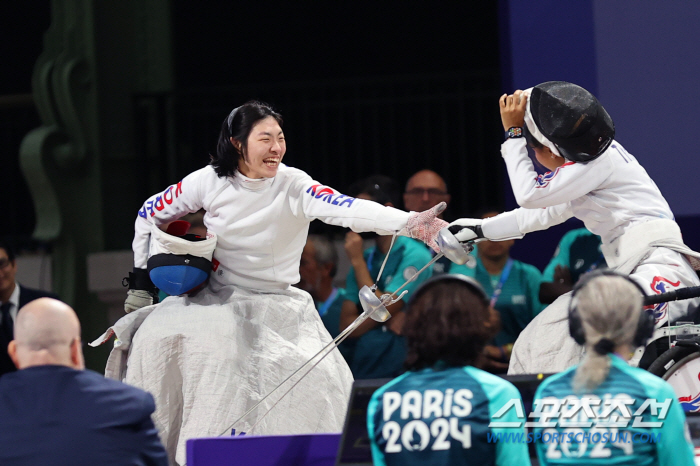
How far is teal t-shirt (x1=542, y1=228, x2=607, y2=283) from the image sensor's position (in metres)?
4.84

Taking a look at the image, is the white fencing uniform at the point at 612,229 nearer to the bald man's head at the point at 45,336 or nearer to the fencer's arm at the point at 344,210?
the fencer's arm at the point at 344,210

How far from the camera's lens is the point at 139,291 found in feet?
13.8

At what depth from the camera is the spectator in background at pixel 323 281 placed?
16.4ft

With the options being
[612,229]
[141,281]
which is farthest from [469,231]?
[141,281]

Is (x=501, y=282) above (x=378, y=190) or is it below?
below

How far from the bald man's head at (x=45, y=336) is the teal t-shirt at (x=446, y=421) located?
769 mm

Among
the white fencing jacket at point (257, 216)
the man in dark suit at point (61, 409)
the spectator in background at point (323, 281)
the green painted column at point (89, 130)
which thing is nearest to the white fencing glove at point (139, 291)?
the white fencing jacket at point (257, 216)

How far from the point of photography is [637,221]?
3576 mm

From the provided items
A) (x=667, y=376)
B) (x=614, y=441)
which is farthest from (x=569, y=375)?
(x=667, y=376)

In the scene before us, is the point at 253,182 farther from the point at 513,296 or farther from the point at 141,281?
the point at 513,296

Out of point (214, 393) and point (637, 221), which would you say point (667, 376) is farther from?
point (214, 393)

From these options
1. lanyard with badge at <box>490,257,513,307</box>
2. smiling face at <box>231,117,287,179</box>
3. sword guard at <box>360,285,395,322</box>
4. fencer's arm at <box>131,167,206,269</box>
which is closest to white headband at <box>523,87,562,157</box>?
sword guard at <box>360,285,395,322</box>

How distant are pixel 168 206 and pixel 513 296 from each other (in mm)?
1702

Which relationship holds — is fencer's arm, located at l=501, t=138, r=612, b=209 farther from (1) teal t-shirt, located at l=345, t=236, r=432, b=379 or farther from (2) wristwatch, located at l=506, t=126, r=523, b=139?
(1) teal t-shirt, located at l=345, t=236, r=432, b=379
